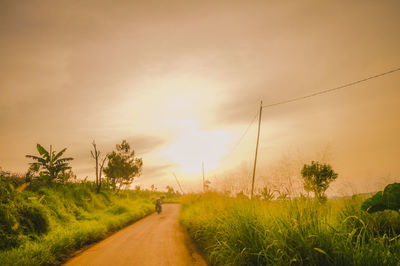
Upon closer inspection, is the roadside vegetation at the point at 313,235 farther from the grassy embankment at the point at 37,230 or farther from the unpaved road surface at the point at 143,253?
the grassy embankment at the point at 37,230

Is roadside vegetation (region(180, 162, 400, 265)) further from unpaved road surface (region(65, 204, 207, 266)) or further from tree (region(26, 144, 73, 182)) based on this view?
tree (region(26, 144, 73, 182))

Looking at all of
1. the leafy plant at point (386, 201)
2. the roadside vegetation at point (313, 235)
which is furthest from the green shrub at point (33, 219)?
the leafy plant at point (386, 201)

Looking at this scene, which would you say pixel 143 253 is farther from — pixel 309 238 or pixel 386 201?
pixel 386 201

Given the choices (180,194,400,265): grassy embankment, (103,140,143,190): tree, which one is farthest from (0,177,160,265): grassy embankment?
(103,140,143,190): tree

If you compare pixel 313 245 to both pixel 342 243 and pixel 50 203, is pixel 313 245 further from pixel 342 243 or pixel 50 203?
pixel 50 203

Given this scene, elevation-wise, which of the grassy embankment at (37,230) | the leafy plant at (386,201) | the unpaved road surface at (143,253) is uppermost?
the leafy plant at (386,201)

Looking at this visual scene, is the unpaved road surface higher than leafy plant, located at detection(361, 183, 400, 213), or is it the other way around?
leafy plant, located at detection(361, 183, 400, 213)

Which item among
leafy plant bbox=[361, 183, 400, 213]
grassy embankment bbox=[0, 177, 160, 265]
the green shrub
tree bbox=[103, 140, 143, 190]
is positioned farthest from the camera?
tree bbox=[103, 140, 143, 190]

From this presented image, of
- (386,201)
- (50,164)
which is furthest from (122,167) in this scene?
(386,201)

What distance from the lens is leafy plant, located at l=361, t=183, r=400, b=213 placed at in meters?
3.01

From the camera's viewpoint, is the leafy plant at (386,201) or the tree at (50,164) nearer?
the leafy plant at (386,201)

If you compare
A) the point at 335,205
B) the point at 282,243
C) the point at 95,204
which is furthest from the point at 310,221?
the point at 95,204

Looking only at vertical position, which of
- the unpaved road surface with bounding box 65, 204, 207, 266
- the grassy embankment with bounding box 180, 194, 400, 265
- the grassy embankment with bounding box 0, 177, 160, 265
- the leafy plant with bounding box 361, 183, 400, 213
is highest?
the leafy plant with bounding box 361, 183, 400, 213

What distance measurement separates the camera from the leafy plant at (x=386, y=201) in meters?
3.01
